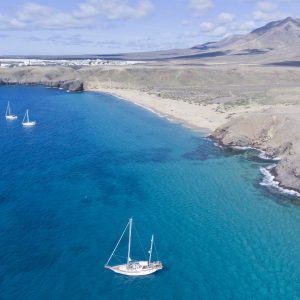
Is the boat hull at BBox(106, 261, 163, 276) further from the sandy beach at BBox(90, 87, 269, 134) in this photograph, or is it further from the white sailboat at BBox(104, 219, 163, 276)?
the sandy beach at BBox(90, 87, 269, 134)

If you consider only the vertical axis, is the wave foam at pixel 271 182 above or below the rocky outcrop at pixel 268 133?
below

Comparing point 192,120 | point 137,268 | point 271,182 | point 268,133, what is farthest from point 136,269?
point 192,120

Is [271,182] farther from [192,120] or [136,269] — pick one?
[192,120]

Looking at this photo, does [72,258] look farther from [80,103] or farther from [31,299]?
[80,103]

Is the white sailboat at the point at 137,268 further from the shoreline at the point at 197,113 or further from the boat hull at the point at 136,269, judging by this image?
the shoreline at the point at 197,113

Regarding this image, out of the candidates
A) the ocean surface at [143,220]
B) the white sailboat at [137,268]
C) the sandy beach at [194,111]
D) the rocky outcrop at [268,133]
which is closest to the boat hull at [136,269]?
the white sailboat at [137,268]

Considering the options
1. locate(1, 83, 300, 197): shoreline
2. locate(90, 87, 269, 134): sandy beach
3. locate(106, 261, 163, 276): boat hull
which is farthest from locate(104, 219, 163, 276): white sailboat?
locate(90, 87, 269, 134): sandy beach
